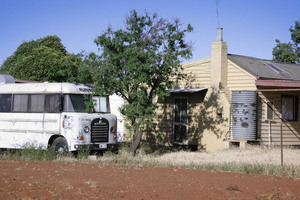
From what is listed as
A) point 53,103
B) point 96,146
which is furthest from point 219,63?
point 53,103

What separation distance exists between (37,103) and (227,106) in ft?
24.4

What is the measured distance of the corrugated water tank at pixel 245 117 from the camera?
17453 millimetres

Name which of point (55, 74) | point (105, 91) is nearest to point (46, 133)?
point (105, 91)

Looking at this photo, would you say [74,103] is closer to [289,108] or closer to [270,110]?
[270,110]

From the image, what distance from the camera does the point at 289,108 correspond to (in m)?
19.4

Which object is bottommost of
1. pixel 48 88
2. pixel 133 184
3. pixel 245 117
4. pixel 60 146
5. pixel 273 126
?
pixel 133 184

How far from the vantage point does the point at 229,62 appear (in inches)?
711

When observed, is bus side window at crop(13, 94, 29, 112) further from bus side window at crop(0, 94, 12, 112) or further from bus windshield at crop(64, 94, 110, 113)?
bus windshield at crop(64, 94, 110, 113)

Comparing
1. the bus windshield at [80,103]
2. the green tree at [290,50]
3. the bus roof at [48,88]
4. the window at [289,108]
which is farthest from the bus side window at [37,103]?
the green tree at [290,50]

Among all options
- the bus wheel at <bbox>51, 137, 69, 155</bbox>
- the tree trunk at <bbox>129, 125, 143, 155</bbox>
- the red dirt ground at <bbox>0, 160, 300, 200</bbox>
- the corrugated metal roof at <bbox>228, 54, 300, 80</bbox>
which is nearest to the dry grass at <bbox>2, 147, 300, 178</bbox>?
the tree trunk at <bbox>129, 125, 143, 155</bbox>

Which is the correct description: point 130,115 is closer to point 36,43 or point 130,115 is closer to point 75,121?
point 75,121

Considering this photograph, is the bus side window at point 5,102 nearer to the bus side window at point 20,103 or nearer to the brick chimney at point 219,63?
the bus side window at point 20,103

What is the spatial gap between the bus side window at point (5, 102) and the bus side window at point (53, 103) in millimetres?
1932

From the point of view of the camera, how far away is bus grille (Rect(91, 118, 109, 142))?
585 inches
